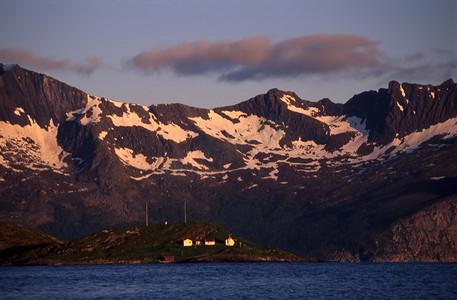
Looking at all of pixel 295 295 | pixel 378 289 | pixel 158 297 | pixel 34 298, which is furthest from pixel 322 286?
pixel 34 298

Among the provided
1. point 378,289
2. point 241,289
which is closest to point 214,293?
point 241,289

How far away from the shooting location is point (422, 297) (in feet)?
530

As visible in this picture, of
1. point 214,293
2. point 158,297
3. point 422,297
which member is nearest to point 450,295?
point 422,297

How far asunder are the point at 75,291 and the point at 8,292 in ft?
46.4

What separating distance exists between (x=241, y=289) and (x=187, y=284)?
19.5 meters

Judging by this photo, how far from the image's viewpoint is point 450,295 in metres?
Result: 165

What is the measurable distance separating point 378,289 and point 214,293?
1570 inches

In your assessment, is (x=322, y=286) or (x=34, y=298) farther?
(x=322, y=286)

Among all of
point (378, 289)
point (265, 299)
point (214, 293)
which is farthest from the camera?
point (378, 289)

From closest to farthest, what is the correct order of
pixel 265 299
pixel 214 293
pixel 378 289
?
pixel 265 299 → pixel 214 293 → pixel 378 289

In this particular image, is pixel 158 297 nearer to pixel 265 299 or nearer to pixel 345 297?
pixel 265 299

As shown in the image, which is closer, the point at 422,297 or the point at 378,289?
the point at 422,297

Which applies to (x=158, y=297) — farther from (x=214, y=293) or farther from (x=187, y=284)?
(x=187, y=284)

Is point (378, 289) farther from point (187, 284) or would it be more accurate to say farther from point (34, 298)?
point (34, 298)
